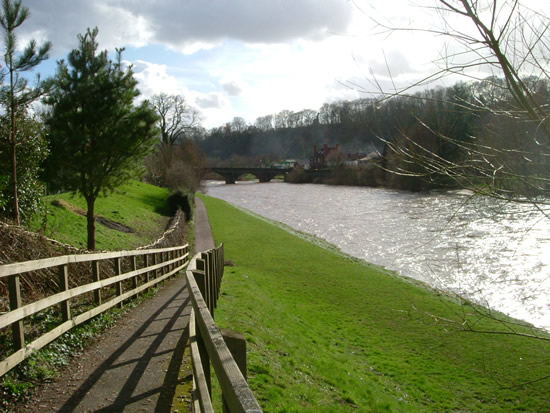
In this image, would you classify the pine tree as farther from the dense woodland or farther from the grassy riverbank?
the dense woodland

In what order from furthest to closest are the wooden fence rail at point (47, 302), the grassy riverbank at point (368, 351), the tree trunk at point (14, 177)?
the tree trunk at point (14, 177), the grassy riverbank at point (368, 351), the wooden fence rail at point (47, 302)

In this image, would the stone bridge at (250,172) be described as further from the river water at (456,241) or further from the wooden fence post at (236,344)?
the wooden fence post at (236,344)

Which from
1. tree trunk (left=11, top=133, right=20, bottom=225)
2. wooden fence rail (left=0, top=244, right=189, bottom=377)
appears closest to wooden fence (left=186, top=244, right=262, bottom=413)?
wooden fence rail (left=0, top=244, right=189, bottom=377)

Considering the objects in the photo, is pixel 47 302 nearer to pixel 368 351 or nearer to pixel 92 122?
pixel 368 351

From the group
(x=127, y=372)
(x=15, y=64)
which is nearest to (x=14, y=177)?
(x=15, y=64)

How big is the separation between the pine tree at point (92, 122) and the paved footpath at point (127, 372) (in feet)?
27.8

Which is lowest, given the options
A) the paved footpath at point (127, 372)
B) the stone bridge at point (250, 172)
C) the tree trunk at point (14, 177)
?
the paved footpath at point (127, 372)

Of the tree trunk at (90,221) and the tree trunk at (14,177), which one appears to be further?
the tree trunk at (90,221)

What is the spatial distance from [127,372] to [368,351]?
7.05 m

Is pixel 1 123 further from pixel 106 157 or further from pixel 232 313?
pixel 232 313

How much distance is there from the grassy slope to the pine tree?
1476mm

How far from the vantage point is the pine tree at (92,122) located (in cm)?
1449

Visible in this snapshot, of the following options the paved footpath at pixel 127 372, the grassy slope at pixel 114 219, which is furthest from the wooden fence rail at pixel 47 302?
the grassy slope at pixel 114 219

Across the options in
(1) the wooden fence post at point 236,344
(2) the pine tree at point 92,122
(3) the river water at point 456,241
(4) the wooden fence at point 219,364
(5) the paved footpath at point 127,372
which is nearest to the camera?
(4) the wooden fence at point 219,364
